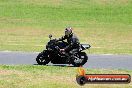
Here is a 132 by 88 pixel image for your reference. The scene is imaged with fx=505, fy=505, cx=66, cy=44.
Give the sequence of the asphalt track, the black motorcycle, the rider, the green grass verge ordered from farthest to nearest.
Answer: the green grass verge → the asphalt track → the black motorcycle → the rider

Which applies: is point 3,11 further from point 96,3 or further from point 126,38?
point 126,38

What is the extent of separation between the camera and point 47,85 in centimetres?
1462

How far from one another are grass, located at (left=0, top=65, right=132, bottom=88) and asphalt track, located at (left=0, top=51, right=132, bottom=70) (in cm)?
212

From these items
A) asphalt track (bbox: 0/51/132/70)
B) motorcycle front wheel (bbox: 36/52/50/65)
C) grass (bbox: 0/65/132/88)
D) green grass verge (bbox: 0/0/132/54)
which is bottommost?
green grass verge (bbox: 0/0/132/54)

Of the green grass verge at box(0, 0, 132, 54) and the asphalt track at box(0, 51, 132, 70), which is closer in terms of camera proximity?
the asphalt track at box(0, 51, 132, 70)

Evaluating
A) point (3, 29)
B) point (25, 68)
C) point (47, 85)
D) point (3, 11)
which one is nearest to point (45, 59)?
point (25, 68)

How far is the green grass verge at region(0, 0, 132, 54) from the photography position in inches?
1517

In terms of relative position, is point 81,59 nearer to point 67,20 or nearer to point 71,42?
point 71,42

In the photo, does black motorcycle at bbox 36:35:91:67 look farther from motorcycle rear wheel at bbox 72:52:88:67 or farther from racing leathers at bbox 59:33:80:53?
racing leathers at bbox 59:33:80:53

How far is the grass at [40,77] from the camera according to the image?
1457 cm

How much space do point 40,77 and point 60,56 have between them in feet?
14.8

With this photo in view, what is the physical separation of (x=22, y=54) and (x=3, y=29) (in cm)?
1759

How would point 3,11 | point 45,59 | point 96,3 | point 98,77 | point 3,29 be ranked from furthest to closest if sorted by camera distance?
1. point 96,3
2. point 3,11
3. point 3,29
4. point 45,59
5. point 98,77

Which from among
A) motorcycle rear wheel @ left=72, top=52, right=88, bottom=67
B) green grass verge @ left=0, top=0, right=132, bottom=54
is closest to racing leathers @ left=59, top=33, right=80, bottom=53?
motorcycle rear wheel @ left=72, top=52, right=88, bottom=67
